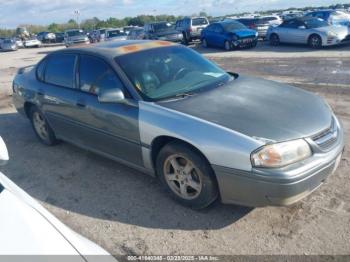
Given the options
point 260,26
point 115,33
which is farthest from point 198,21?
point 115,33

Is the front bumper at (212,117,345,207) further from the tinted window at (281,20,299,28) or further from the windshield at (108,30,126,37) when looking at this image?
the windshield at (108,30,126,37)

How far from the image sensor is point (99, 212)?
12.0 ft

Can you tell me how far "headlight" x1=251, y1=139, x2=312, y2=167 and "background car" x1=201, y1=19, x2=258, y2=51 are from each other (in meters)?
15.4

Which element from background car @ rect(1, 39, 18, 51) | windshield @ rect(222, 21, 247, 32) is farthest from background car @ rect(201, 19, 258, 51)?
background car @ rect(1, 39, 18, 51)

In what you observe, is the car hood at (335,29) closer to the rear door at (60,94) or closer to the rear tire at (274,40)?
the rear tire at (274,40)

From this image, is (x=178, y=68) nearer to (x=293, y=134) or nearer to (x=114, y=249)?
(x=293, y=134)

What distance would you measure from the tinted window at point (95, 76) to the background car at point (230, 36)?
14262mm

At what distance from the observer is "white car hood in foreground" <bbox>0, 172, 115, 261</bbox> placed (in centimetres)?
160

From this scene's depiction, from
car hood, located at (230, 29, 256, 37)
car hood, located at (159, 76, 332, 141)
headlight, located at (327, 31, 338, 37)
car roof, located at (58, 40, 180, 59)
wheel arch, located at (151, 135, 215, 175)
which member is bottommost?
car hood, located at (230, 29, 256, 37)

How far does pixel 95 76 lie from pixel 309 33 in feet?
45.9

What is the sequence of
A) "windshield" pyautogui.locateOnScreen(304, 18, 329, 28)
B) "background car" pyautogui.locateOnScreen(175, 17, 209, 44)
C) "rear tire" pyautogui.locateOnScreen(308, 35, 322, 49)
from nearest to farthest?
"rear tire" pyautogui.locateOnScreen(308, 35, 322, 49)
"windshield" pyautogui.locateOnScreen(304, 18, 329, 28)
"background car" pyautogui.locateOnScreen(175, 17, 209, 44)

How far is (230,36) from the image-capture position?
1775cm

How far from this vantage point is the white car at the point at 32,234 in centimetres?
160

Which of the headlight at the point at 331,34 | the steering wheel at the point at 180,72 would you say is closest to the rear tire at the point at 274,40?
the headlight at the point at 331,34
